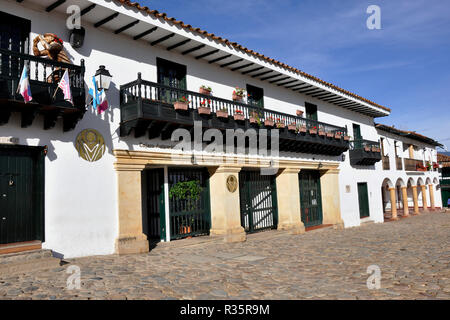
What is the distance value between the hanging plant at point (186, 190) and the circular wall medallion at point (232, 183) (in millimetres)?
1047

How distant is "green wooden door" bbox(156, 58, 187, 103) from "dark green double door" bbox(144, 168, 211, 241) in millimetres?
2558

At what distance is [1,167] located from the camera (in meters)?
7.73

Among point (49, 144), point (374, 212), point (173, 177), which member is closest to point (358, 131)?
point (374, 212)

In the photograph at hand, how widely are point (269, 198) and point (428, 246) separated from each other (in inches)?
263

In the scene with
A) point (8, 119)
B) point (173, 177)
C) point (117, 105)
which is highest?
point (117, 105)

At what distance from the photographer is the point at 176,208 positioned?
11.7 meters

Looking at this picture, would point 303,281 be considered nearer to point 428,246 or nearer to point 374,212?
point 428,246

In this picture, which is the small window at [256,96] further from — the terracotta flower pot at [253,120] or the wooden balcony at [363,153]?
the wooden balcony at [363,153]

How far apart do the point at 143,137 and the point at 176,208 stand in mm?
2902

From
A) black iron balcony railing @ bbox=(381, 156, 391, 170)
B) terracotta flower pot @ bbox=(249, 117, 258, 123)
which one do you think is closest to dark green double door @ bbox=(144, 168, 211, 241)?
terracotta flower pot @ bbox=(249, 117, 258, 123)

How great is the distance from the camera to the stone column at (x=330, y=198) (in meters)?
17.6

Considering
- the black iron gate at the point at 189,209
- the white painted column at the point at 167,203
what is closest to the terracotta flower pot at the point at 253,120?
the black iron gate at the point at 189,209
